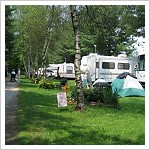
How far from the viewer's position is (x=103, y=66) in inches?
1130

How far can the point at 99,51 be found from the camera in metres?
49.8

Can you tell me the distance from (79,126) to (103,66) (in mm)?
19739

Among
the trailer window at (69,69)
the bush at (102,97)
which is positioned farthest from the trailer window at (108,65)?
the trailer window at (69,69)

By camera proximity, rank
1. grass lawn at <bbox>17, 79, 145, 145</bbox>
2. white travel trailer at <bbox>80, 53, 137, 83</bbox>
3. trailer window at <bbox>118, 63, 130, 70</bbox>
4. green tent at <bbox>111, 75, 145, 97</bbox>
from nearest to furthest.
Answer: grass lawn at <bbox>17, 79, 145, 145</bbox>, green tent at <bbox>111, 75, 145, 97</bbox>, white travel trailer at <bbox>80, 53, 137, 83</bbox>, trailer window at <bbox>118, 63, 130, 70</bbox>

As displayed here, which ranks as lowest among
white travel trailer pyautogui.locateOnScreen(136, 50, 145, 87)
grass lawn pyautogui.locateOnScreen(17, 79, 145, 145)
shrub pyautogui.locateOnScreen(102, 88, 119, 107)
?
grass lawn pyautogui.locateOnScreen(17, 79, 145, 145)

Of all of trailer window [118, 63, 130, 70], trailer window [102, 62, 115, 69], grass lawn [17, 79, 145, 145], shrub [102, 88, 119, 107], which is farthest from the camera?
trailer window [118, 63, 130, 70]

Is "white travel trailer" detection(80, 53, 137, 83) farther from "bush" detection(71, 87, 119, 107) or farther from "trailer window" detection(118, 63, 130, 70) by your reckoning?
"bush" detection(71, 87, 119, 107)

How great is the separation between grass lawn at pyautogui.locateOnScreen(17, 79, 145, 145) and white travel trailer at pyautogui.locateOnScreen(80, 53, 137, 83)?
15268mm

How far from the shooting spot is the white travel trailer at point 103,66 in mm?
28016

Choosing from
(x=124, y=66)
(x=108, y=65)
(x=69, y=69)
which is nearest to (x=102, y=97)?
(x=108, y=65)

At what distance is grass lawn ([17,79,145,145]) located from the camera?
7690 millimetres

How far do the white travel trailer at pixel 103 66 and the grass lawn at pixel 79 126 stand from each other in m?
15.3

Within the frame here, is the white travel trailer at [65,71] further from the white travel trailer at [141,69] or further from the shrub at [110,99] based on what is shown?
the shrub at [110,99]

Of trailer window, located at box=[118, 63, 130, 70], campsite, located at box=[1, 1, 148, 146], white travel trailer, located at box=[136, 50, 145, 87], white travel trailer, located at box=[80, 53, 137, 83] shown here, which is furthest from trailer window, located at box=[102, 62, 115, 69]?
white travel trailer, located at box=[136, 50, 145, 87]
